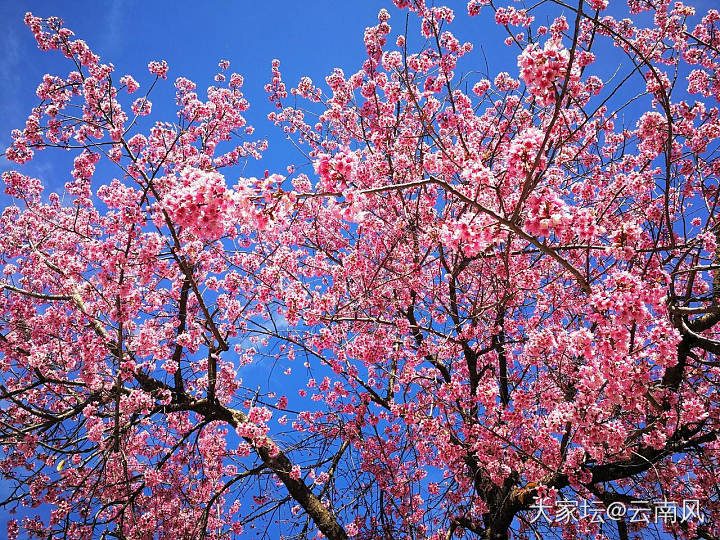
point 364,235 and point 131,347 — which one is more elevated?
point 364,235

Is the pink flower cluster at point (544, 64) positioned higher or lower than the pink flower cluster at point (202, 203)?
lower

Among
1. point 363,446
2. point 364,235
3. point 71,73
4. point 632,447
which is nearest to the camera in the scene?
point 632,447

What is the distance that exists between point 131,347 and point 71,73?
15.4 ft

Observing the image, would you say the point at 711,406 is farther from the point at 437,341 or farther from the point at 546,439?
the point at 437,341

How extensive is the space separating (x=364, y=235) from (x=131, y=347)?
4692mm

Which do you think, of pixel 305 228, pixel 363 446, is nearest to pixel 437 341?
pixel 363 446

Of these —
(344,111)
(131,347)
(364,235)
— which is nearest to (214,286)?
(131,347)

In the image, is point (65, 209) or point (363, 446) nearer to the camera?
point (363, 446)

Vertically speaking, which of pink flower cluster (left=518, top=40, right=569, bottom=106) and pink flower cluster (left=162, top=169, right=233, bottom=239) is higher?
pink flower cluster (left=162, top=169, right=233, bottom=239)

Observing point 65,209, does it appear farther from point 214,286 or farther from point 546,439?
point 546,439

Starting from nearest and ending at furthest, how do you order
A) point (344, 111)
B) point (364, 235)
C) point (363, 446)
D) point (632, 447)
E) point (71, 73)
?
point (632, 447) → point (71, 73) → point (363, 446) → point (364, 235) → point (344, 111)

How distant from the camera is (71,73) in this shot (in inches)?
280

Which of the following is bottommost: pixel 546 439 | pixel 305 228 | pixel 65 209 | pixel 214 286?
pixel 546 439

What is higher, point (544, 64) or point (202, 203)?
point (202, 203)
